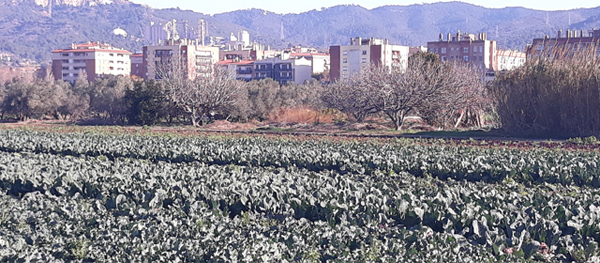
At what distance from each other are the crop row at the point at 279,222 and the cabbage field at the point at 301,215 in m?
0.03

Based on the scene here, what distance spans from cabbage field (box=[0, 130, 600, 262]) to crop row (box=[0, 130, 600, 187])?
0.07 m

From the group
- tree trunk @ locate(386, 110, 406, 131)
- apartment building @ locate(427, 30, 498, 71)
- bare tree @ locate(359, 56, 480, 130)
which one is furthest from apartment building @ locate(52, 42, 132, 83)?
tree trunk @ locate(386, 110, 406, 131)

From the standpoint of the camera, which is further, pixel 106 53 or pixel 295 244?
pixel 106 53

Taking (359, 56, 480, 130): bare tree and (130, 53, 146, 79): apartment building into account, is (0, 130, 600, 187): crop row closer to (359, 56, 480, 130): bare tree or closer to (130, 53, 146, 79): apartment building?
(359, 56, 480, 130): bare tree

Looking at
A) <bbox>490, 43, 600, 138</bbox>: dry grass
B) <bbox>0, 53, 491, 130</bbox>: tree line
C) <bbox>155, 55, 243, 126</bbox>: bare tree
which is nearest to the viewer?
<bbox>490, 43, 600, 138</bbox>: dry grass

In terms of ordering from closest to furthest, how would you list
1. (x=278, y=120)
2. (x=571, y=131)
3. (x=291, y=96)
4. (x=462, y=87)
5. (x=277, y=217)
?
(x=277, y=217) → (x=571, y=131) → (x=462, y=87) → (x=278, y=120) → (x=291, y=96)

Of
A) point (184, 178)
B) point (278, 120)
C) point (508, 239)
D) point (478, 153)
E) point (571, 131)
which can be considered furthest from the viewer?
point (278, 120)

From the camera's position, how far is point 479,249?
8445mm

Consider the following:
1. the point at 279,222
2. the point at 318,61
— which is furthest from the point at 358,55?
the point at 279,222

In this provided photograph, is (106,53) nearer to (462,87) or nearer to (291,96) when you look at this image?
(291,96)

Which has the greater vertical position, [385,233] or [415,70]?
[415,70]

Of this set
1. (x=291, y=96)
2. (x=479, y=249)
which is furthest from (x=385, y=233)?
(x=291, y=96)

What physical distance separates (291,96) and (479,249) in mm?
45762

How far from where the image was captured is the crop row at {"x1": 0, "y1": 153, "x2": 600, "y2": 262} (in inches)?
334
